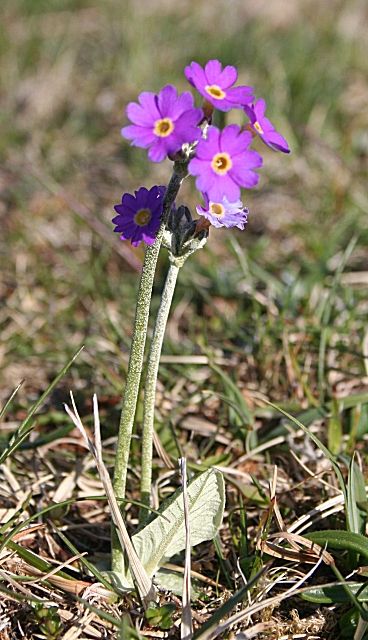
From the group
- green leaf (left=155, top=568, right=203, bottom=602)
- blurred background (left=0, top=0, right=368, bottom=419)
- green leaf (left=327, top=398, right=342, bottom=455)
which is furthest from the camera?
blurred background (left=0, top=0, right=368, bottom=419)

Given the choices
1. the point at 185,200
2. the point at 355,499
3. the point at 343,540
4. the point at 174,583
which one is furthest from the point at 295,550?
the point at 185,200

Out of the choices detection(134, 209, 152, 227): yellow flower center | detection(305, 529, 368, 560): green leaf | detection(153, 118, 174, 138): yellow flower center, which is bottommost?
detection(305, 529, 368, 560): green leaf

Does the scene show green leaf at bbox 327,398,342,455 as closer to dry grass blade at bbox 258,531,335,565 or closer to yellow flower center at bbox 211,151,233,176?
dry grass blade at bbox 258,531,335,565

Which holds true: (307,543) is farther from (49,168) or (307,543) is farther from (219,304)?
(49,168)

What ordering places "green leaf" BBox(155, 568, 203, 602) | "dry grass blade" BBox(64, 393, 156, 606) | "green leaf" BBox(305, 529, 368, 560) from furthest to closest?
"green leaf" BBox(155, 568, 203, 602), "green leaf" BBox(305, 529, 368, 560), "dry grass blade" BBox(64, 393, 156, 606)

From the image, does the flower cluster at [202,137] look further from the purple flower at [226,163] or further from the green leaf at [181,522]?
the green leaf at [181,522]

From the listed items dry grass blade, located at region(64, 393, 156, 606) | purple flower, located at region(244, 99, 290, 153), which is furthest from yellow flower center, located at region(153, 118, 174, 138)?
dry grass blade, located at region(64, 393, 156, 606)

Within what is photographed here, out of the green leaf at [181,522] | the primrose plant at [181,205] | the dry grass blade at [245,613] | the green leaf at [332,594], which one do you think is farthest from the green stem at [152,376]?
the green leaf at [332,594]
